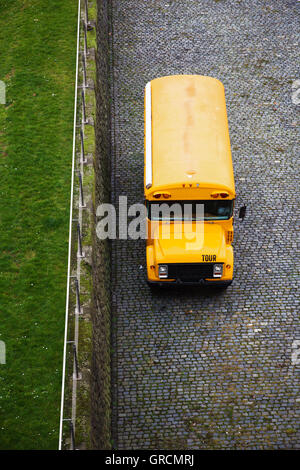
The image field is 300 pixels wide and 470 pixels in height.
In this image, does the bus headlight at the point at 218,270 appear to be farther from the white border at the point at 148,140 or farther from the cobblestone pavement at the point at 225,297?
the white border at the point at 148,140

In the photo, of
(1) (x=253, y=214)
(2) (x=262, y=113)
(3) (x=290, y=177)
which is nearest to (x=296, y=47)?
(2) (x=262, y=113)

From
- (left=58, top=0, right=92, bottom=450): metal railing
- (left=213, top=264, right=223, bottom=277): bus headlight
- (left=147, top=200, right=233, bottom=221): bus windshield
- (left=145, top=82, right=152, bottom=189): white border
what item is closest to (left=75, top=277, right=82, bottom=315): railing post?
(left=58, top=0, right=92, bottom=450): metal railing

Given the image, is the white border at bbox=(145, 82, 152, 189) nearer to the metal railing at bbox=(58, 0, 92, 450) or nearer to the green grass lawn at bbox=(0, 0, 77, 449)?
the metal railing at bbox=(58, 0, 92, 450)

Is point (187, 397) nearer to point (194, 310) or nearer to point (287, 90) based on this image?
point (194, 310)

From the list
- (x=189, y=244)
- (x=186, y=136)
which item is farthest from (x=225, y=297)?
(x=186, y=136)

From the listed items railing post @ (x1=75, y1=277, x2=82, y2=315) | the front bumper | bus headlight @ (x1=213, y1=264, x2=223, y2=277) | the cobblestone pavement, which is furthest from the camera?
the front bumper

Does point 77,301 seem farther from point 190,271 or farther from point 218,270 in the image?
point 218,270
